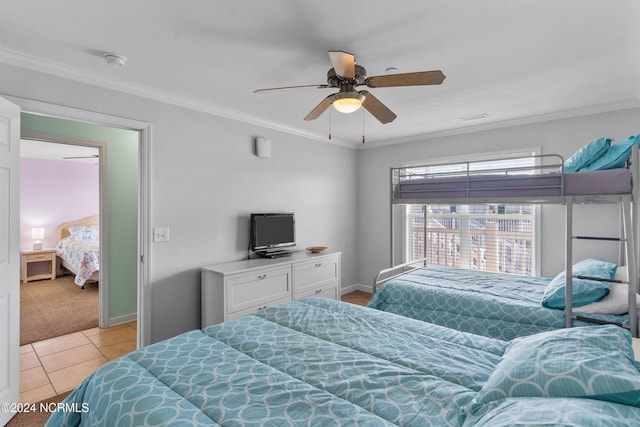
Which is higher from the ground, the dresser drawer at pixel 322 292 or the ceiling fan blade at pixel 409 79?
the ceiling fan blade at pixel 409 79

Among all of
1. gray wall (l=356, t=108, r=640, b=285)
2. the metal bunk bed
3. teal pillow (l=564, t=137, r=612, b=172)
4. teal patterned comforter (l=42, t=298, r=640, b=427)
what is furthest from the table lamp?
teal pillow (l=564, t=137, r=612, b=172)

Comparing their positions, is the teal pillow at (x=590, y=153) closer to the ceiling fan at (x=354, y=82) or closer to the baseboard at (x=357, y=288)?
the ceiling fan at (x=354, y=82)

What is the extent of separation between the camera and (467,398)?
3.90ft

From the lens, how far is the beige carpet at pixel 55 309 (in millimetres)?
3625

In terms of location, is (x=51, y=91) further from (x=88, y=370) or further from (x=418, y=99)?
(x=418, y=99)

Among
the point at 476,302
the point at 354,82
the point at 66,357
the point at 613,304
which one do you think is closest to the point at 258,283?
the point at 66,357

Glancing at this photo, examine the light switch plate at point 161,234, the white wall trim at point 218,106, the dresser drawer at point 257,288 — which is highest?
the white wall trim at point 218,106

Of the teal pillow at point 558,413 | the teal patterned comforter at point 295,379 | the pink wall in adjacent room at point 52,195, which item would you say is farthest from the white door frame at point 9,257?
the pink wall in adjacent room at point 52,195

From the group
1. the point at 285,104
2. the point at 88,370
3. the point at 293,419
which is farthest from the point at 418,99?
the point at 88,370

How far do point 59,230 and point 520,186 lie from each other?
7.75 metres

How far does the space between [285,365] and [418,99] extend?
273 centimetres

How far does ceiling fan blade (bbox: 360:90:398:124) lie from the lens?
2.26 meters

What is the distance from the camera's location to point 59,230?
6.43m

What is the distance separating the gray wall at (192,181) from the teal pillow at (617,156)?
3.11 meters
